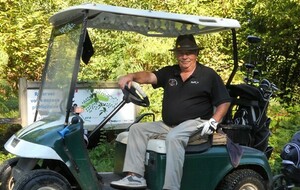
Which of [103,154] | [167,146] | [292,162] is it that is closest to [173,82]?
[167,146]

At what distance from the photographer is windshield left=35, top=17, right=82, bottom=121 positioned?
409 cm

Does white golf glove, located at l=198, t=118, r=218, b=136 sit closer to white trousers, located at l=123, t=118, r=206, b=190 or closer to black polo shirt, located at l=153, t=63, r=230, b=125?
white trousers, located at l=123, t=118, r=206, b=190

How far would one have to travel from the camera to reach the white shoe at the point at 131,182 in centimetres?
423

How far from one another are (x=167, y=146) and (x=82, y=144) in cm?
75

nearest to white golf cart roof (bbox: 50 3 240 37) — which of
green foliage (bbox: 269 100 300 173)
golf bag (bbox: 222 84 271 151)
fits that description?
golf bag (bbox: 222 84 271 151)

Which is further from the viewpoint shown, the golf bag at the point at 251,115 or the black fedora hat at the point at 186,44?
the golf bag at the point at 251,115

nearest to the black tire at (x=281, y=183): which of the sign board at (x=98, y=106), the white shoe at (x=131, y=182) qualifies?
the white shoe at (x=131, y=182)

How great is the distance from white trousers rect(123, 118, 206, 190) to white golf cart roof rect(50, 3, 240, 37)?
95 centimetres

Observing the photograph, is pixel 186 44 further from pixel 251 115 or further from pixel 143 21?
pixel 251 115

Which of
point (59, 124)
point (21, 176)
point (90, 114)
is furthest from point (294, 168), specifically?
point (90, 114)

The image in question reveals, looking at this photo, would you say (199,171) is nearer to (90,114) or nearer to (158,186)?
(158,186)

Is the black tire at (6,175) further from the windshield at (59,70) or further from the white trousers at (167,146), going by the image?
the white trousers at (167,146)

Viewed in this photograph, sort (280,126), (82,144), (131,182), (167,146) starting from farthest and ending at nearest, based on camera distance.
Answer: (280,126) → (131,182) → (167,146) → (82,144)

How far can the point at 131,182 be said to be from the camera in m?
4.27
